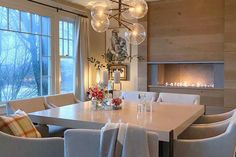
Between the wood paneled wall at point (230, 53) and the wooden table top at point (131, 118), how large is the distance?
2173 millimetres

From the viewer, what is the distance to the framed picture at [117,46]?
619 centimetres

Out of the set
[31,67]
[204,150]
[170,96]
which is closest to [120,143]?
[204,150]

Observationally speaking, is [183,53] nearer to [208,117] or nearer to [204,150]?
[208,117]

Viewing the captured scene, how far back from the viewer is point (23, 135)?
2324 millimetres

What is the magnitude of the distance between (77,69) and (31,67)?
3.67ft

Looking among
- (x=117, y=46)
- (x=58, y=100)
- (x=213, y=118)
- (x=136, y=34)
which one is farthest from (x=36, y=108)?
(x=117, y=46)

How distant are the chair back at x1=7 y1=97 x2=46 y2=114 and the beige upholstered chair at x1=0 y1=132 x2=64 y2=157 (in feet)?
3.09

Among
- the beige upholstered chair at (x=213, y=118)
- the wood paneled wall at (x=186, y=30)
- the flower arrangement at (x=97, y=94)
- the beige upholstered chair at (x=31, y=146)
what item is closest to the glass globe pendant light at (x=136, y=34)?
the flower arrangement at (x=97, y=94)

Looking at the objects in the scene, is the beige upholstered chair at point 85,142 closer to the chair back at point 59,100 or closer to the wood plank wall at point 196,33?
the chair back at point 59,100

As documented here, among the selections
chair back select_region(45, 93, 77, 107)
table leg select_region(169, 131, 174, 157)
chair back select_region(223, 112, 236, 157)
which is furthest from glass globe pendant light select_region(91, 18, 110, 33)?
chair back select_region(223, 112, 236, 157)

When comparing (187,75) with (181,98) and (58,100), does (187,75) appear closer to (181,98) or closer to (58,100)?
(181,98)

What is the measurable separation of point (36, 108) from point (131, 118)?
1.50 metres

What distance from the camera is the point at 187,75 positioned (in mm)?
5750

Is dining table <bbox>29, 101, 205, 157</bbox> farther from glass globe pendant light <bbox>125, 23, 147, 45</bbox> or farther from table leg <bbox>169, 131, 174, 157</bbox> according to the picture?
glass globe pendant light <bbox>125, 23, 147, 45</bbox>
